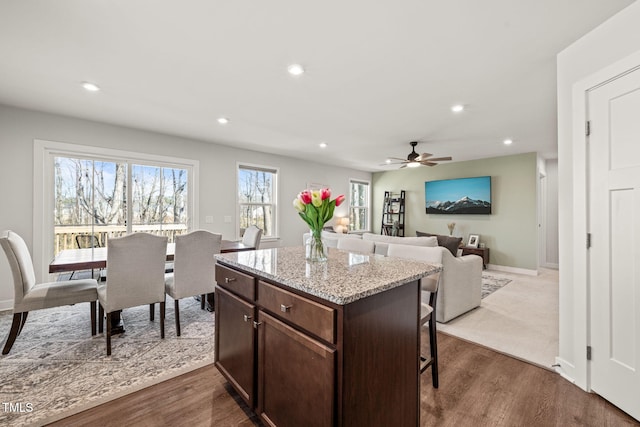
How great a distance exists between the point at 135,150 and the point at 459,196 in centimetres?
651

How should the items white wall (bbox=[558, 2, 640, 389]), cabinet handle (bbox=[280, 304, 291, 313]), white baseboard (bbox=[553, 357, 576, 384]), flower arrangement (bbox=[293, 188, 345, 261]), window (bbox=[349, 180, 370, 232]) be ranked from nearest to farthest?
cabinet handle (bbox=[280, 304, 291, 313])
flower arrangement (bbox=[293, 188, 345, 261])
white wall (bbox=[558, 2, 640, 389])
white baseboard (bbox=[553, 357, 576, 384])
window (bbox=[349, 180, 370, 232])

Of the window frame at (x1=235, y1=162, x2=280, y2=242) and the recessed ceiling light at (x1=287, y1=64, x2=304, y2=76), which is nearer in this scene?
the recessed ceiling light at (x1=287, y1=64, x2=304, y2=76)

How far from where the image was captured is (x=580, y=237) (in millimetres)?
1911

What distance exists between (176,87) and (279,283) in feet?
8.20

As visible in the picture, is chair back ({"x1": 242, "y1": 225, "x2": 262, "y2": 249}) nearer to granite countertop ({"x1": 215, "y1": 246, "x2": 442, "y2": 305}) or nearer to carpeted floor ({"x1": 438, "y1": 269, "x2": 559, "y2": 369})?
granite countertop ({"x1": 215, "y1": 246, "x2": 442, "y2": 305})

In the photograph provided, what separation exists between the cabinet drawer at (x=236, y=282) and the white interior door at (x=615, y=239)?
225cm

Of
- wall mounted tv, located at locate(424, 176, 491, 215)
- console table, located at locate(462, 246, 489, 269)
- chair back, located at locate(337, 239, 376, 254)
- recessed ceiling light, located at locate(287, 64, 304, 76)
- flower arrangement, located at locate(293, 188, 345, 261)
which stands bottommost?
console table, located at locate(462, 246, 489, 269)

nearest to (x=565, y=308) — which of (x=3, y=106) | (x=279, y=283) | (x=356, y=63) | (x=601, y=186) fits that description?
(x=601, y=186)

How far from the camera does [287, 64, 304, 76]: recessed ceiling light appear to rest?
235cm

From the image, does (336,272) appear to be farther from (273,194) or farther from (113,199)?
(273,194)

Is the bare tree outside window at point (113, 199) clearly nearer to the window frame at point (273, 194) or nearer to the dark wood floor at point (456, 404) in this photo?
the window frame at point (273, 194)

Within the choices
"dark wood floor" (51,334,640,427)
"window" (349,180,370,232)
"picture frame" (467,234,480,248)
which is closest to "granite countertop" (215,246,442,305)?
"dark wood floor" (51,334,640,427)

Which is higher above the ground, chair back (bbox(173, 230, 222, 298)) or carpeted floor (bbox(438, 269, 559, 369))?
chair back (bbox(173, 230, 222, 298))

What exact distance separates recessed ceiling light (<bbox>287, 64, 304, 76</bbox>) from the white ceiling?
0.05 m
